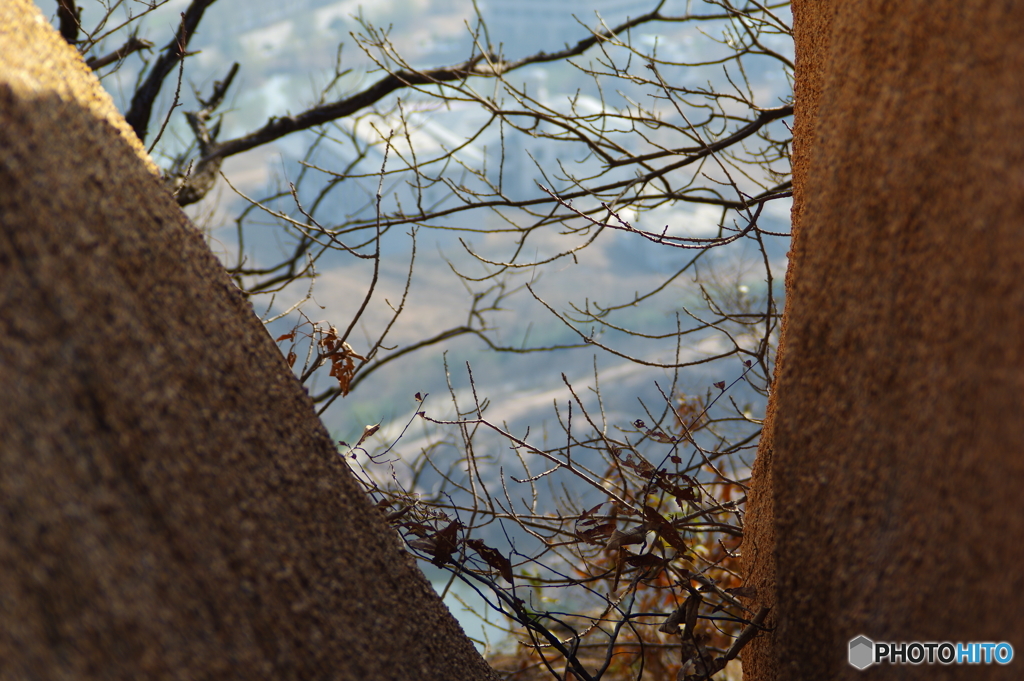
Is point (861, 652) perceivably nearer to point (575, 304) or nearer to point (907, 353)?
point (907, 353)

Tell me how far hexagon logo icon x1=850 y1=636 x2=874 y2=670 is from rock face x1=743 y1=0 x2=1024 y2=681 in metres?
0.01

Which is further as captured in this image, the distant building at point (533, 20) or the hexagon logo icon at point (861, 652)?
the distant building at point (533, 20)

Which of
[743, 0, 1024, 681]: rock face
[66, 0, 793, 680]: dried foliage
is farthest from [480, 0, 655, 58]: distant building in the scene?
[743, 0, 1024, 681]: rock face

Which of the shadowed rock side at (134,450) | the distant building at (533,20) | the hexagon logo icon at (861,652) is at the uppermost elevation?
the distant building at (533,20)

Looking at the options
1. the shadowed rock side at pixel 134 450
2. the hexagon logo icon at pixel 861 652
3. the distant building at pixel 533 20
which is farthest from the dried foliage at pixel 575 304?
the distant building at pixel 533 20

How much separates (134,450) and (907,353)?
1147 millimetres

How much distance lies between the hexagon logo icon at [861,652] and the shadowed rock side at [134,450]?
783 millimetres

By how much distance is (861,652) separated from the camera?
115 cm

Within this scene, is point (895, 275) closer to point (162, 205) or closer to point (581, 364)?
point (162, 205)

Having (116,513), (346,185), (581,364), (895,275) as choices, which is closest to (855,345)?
(895,275)

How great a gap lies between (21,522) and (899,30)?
58.5 inches

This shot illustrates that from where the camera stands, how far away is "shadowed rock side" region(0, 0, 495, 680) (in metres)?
0.84

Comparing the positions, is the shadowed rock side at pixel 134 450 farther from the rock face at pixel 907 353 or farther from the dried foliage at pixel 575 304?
the rock face at pixel 907 353

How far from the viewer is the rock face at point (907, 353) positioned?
3.14 ft
